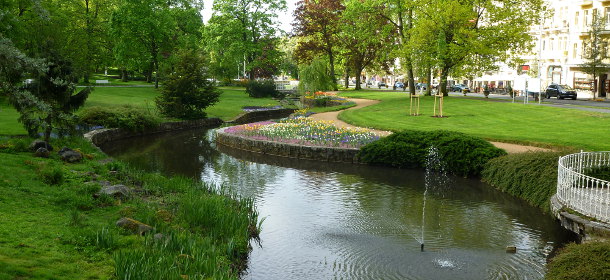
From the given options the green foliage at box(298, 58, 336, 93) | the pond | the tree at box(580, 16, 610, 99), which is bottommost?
the pond

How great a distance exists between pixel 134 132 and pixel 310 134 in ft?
37.0

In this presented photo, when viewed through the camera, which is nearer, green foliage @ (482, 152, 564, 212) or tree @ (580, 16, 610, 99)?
green foliage @ (482, 152, 564, 212)

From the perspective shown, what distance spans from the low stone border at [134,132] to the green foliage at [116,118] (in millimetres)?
363

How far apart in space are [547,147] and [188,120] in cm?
2203

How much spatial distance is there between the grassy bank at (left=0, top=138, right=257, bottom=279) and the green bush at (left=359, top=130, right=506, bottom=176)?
8.37 metres

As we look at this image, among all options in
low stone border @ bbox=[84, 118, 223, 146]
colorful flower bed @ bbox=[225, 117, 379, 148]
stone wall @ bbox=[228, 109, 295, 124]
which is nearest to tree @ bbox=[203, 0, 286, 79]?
stone wall @ bbox=[228, 109, 295, 124]

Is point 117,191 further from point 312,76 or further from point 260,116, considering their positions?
point 312,76

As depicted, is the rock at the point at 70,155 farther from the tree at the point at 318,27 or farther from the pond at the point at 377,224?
the tree at the point at 318,27

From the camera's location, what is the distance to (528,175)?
1638 centimetres

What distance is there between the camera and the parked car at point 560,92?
176 ft

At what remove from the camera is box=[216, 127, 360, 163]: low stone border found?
22734 millimetres

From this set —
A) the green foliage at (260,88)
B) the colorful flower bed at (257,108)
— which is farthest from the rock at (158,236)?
the green foliage at (260,88)

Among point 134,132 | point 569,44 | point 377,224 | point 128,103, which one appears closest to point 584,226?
point 377,224

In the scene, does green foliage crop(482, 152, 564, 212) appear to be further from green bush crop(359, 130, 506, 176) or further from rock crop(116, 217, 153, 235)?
rock crop(116, 217, 153, 235)
